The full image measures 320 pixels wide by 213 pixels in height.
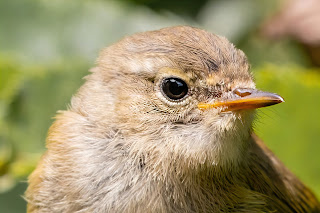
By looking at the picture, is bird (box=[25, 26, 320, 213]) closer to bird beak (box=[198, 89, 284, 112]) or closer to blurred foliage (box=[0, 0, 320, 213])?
bird beak (box=[198, 89, 284, 112])

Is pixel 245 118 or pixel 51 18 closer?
pixel 245 118

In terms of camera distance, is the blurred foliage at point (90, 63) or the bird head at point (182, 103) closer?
the bird head at point (182, 103)

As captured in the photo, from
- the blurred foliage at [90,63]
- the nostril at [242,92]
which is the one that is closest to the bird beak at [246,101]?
the nostril at [242,92]

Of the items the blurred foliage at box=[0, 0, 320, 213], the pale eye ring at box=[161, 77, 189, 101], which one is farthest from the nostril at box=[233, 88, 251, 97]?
the blurred foliage at box=[0, 0, 320, 213]

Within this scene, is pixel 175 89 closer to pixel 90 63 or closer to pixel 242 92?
pixel 242 92

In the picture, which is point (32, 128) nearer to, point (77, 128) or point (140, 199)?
point (77, 128)

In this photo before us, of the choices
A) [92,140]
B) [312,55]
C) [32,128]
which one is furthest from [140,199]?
[312,55]

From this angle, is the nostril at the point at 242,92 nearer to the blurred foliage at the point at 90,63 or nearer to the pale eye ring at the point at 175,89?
the pale eye ring at the point at 175,89
